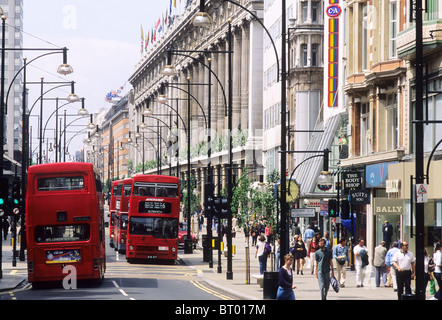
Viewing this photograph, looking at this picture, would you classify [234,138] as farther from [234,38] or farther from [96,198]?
[96,198]

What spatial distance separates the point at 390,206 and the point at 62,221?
15.0 meters

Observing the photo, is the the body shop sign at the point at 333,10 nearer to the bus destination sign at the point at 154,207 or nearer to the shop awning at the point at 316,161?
the shop awning at the point at 316,161

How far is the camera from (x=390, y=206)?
39656 millimetres

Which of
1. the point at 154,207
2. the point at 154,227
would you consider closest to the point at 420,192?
the point at 154,207

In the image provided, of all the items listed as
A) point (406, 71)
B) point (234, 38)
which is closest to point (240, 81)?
point (234, 38)

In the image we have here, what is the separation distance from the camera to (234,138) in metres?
92.1

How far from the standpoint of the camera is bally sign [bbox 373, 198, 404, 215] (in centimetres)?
3953

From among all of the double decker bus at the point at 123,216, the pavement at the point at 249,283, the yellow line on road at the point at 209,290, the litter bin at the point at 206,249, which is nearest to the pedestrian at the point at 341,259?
the pavement at the point at 249,283

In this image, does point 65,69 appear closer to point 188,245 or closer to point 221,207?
point 221,207

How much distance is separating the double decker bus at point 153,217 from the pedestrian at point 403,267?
19.1m

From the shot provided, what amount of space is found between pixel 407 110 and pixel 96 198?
1422cm

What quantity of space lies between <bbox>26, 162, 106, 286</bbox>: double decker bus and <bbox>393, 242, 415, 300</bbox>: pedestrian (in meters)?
10.1

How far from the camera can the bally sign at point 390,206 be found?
39.5m

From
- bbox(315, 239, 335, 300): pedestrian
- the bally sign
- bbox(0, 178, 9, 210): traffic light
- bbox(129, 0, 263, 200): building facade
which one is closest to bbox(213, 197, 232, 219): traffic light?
the bally sign
